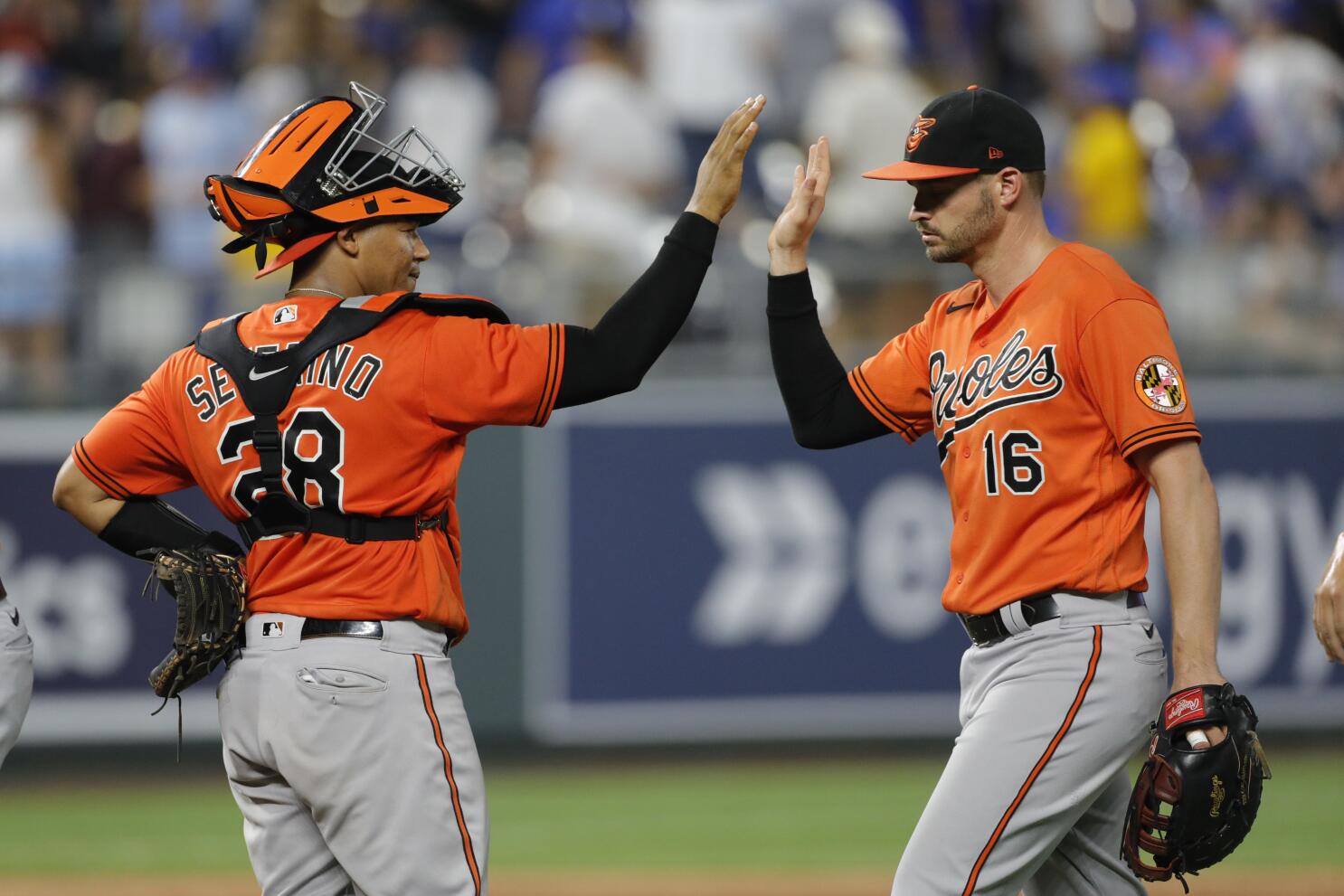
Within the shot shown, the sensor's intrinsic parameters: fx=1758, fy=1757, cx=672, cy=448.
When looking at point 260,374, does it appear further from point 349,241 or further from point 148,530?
point 148,530

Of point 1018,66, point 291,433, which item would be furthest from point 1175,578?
point 1018,66

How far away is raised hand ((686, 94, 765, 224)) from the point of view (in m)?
3.86

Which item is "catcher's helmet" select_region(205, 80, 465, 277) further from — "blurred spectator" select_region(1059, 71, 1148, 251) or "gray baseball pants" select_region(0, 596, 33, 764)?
"blurred spectator" select_region(1059, 71, 1148, 251)

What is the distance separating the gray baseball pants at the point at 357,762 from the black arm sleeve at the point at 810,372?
1.22 meters

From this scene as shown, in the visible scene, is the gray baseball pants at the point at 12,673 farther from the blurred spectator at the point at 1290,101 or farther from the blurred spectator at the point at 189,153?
the blurred spectator at the point at 1290,101

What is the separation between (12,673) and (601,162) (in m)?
6.58

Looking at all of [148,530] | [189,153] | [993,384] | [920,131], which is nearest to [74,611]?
[189,153]

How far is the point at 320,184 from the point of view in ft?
12.2

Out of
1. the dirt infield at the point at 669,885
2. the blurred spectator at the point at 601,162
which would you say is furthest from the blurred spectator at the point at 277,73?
the dirt infield at the point at 669,885

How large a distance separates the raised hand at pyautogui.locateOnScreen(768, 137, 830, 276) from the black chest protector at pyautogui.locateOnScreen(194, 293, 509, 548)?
91 cm

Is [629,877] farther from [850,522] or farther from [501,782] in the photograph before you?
[850,522]

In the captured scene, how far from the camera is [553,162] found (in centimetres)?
1031

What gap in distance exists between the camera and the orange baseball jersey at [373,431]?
3564mm

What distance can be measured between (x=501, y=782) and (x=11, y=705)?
18.3 feet
